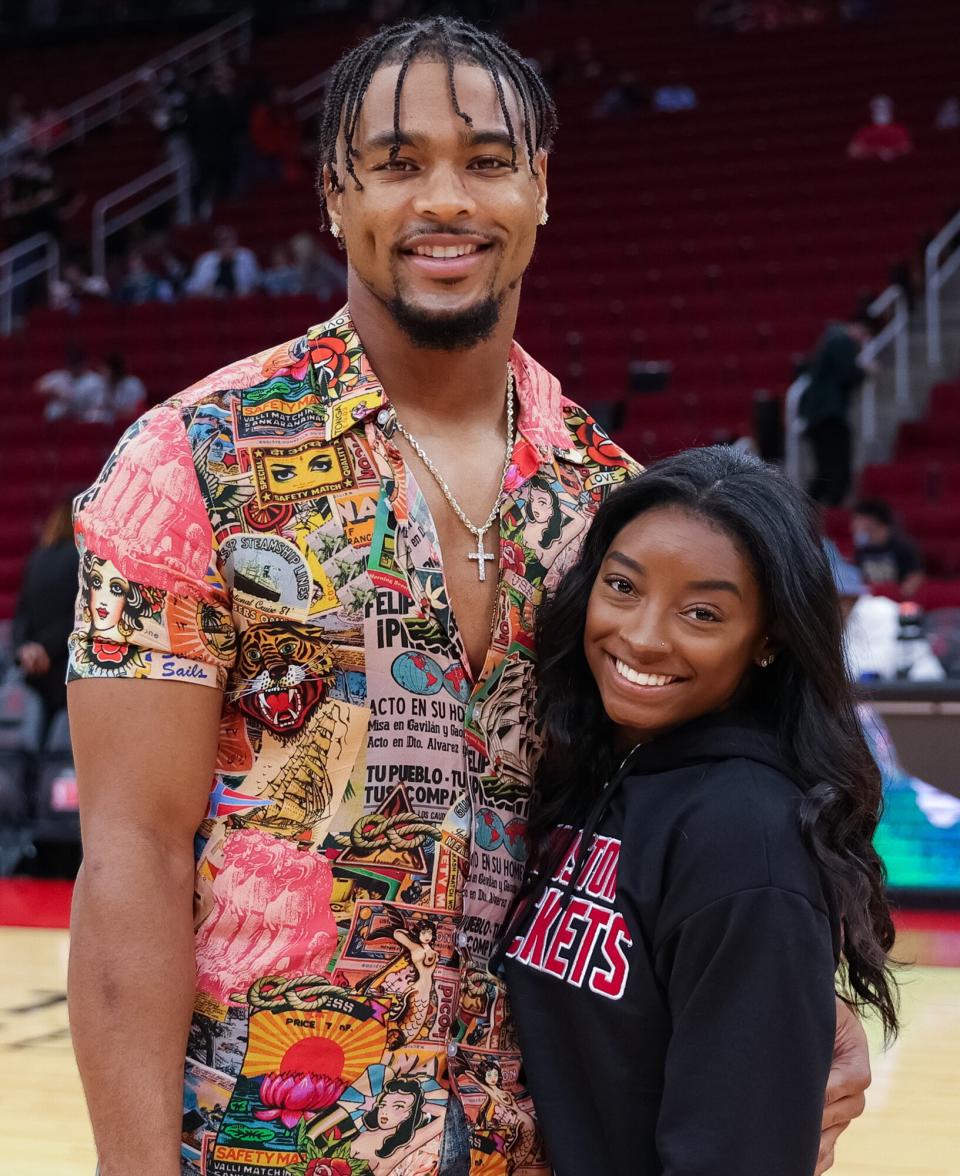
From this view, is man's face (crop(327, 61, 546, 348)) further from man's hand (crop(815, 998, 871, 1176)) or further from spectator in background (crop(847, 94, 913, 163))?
spectator in background (crop(847, 94, 913, 163))

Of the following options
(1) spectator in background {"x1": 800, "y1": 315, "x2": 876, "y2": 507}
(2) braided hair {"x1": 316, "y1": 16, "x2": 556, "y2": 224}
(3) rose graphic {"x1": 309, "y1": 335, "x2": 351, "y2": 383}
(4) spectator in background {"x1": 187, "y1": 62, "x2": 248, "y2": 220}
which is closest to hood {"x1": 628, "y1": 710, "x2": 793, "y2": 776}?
(3) rose graphic {"x1": 309, "y1": 335, "x2": 351, "y2": 383}

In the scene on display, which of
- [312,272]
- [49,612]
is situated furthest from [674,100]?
→ [49,612]

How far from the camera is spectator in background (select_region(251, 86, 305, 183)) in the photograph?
1414 centimetres

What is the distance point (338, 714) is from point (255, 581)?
0.46ft

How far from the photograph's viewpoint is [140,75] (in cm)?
1619

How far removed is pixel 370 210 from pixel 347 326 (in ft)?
0.42

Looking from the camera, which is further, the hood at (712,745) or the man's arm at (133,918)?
the hood at (712,745)

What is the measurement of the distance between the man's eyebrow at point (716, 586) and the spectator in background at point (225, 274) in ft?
35.5

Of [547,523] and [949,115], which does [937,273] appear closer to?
[949,115]

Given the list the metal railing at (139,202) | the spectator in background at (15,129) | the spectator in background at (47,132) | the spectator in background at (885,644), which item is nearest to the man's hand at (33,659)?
the spectator in background at (885,644)

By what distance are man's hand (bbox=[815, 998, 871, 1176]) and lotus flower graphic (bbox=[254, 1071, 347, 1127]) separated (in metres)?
0.46

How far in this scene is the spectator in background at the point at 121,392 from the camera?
1110 centimetres

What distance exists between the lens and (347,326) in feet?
5.51

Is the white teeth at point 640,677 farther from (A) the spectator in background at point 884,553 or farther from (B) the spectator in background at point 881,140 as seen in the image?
(B) the spectator in background at point 881,140
